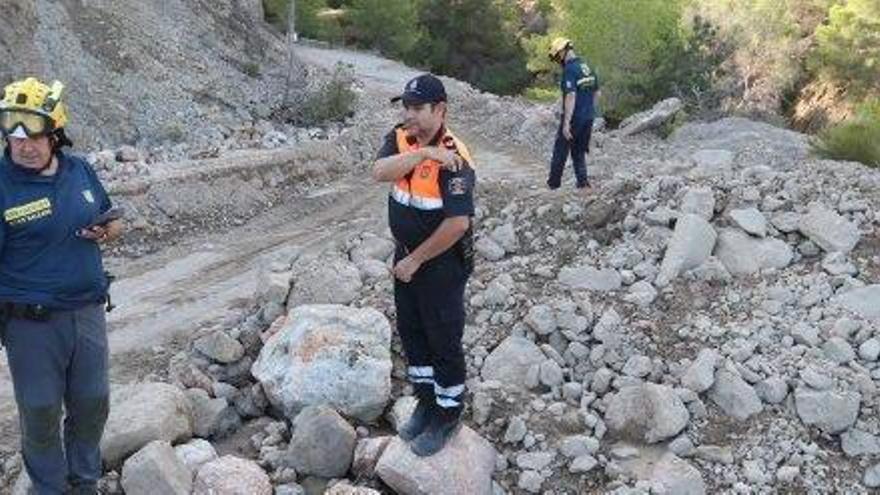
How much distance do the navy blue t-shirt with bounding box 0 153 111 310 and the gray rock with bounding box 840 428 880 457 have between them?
404 centimetres

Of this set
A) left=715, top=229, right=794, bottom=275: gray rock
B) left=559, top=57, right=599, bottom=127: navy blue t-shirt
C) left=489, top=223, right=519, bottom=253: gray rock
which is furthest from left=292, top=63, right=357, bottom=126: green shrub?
left=715, top=229, right=794, bottom=275: gray rock

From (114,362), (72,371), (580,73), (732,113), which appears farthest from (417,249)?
(732,113)

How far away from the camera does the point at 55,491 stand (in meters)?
4.39

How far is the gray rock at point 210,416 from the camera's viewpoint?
5.45m

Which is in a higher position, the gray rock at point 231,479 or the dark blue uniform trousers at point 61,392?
the dark blue uniform trousers at point 61,392

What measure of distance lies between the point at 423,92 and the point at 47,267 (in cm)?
175

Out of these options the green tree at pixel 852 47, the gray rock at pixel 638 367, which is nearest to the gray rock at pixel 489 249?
the gray rock at pixel 638 367

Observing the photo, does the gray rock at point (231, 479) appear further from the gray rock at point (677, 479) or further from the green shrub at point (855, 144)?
the green shrub at point (855, 144)

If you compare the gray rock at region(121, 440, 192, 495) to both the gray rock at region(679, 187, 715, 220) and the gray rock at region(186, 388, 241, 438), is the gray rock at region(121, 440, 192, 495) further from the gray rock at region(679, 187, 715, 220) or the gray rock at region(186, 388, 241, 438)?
the gray rock at region(679, 187, 715, 220)

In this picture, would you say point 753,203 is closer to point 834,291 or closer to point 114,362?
point 834,291

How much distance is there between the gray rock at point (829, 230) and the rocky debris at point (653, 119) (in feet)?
31.3

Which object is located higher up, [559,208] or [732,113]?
[559,208]

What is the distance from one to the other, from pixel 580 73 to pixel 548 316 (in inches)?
147

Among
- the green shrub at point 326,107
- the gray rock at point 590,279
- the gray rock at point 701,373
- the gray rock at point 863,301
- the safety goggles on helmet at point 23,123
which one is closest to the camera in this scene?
the safety goggles on helmet at point 23,123
